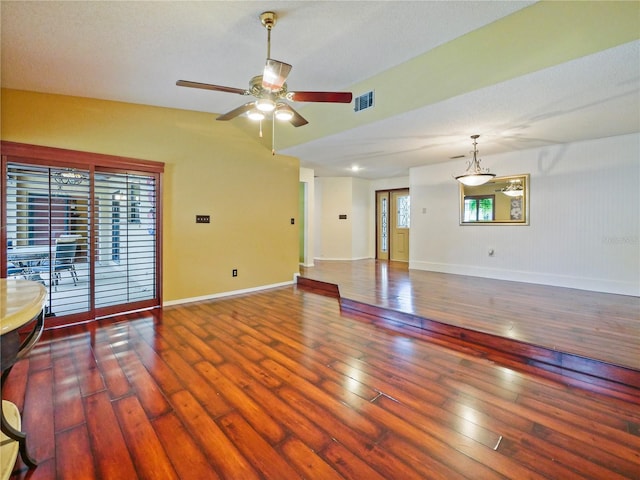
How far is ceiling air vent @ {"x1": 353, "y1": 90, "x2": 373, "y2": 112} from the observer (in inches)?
148

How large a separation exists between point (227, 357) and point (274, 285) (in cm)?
302

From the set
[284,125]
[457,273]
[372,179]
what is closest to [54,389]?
[284,125]

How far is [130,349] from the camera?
3021 mm

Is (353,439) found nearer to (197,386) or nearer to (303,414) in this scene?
(303,414)

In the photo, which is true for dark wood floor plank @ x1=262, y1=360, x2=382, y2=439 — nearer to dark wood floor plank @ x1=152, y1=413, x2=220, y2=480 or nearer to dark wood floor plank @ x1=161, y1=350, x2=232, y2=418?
dark wood floor plank @ x1=161, y1=350, x2=232, y2=418

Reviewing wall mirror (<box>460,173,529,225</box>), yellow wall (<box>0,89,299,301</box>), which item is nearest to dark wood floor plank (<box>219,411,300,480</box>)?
yellow wall (<box>0,89,299,301</box>)

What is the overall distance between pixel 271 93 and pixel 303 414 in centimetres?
252

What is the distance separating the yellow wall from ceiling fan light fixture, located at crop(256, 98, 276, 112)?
92.9 inches

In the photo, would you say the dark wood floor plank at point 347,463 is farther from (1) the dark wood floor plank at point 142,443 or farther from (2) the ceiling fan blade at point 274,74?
(2) the ceiling fan blade at point 274,74

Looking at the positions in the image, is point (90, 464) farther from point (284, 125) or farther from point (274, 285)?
point (284, 125)

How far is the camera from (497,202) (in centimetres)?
597

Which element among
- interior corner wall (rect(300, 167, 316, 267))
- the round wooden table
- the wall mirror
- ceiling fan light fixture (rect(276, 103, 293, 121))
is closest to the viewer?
the round wooden table

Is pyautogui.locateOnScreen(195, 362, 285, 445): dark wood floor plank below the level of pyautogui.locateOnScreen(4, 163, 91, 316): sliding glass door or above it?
below

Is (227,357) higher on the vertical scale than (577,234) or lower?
lower
